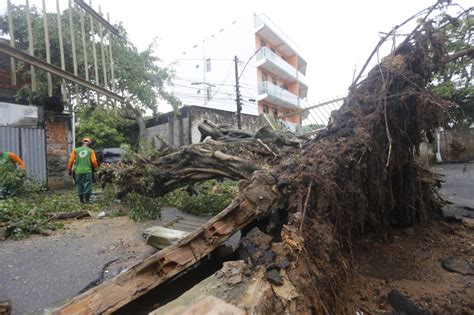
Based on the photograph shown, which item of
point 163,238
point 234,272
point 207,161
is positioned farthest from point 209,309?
point 207,161

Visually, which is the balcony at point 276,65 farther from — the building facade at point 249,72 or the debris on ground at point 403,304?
the debris on ground at point 403,304

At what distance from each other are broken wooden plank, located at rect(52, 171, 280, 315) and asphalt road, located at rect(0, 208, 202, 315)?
0.86m

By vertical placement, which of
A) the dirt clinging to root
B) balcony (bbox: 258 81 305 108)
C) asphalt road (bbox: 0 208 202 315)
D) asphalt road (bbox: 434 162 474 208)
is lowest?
asphalt road (bbox: 0 208 202 315)

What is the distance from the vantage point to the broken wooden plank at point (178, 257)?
6.48ft

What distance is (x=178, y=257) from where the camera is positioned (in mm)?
2330

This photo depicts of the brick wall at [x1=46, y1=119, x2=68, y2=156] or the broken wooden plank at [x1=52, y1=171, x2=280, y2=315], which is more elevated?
the brick wall at [x1=46, y1=119, x2=68, y2=156]

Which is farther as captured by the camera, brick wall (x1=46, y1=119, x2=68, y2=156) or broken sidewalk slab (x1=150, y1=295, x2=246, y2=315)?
brick wall (x1=46, y1=119, x2=68, y2=156)

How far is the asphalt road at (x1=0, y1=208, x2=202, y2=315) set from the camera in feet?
8.86

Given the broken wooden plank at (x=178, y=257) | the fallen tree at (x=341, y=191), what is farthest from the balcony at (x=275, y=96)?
the broken wooden plank at (x=178, y=257)

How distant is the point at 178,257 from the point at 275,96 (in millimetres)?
22918

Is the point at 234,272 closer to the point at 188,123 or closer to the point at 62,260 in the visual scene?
the point at 62,260

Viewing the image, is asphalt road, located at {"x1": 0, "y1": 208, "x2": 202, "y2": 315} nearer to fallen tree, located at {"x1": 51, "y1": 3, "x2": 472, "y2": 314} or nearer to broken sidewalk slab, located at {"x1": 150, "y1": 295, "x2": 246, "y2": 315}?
fallen tree, located at {"x1": 51, "y1": 3, "x2": 472, "y2": 314}

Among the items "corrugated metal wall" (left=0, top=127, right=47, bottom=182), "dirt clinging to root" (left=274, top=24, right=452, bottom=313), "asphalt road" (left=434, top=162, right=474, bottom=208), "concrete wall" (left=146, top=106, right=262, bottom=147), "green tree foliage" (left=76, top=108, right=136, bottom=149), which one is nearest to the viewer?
"dirt clinging to root" (left=274, top=24, right=452, bottom=313)

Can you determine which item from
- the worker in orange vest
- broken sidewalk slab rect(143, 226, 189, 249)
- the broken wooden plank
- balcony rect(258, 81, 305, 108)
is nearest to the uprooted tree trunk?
the worker in orange vest
